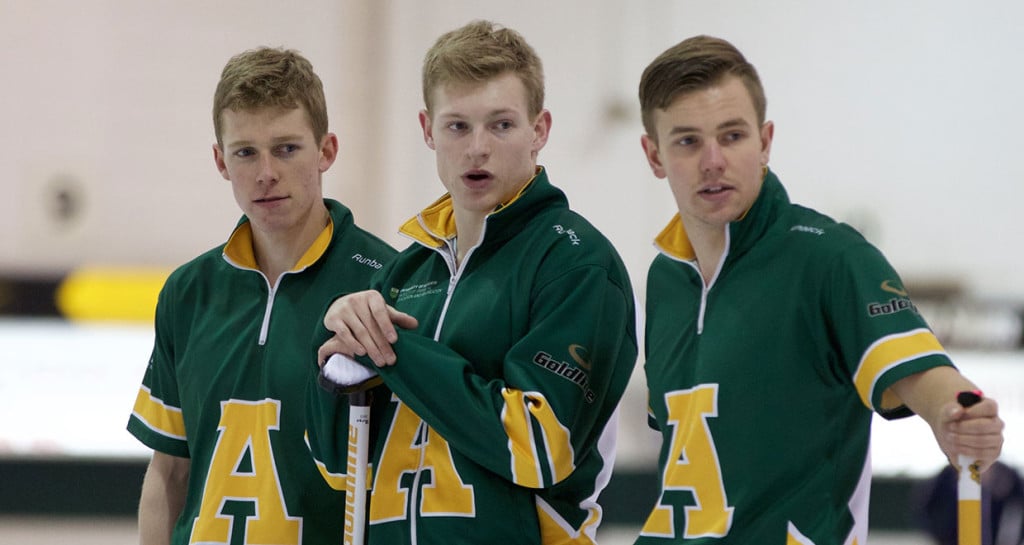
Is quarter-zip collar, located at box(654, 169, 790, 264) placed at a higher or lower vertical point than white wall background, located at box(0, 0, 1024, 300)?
lower

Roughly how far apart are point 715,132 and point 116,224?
453 centimetres

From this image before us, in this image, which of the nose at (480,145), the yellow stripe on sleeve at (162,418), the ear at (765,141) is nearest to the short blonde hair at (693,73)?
the ear at (765,141)

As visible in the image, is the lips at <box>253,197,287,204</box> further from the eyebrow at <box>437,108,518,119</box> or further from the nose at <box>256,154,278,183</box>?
the eyebrow at <box>437,108,518,119</box>

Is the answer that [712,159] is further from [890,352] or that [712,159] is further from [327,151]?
[327,151]

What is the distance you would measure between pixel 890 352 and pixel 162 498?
4.74 feet

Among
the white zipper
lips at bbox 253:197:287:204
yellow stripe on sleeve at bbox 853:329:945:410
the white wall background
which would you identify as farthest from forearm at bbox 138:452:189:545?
the white wall background

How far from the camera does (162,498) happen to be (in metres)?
2.49

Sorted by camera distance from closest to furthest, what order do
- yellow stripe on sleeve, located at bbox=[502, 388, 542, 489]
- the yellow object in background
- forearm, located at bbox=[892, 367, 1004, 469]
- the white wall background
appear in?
forearm, located at bbox=[892, 367, 1004, 469] → yellow stripe on sleeve, located at bbox=[502, 388, 542, 489] → the yellow object in background → the white wall background

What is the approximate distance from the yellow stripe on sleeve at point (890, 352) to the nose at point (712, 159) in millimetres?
346

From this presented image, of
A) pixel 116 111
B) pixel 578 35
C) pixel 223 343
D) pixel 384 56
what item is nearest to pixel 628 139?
pixel 578 35

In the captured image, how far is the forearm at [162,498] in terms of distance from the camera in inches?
97.2

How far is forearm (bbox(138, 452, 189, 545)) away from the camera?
2469 mm

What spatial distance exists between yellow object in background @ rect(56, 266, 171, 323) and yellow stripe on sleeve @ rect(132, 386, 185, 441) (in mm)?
3193

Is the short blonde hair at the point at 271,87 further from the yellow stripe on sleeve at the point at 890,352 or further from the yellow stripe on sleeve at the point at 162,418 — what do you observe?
the yellow stripe on sleeve at the point at 890,352
